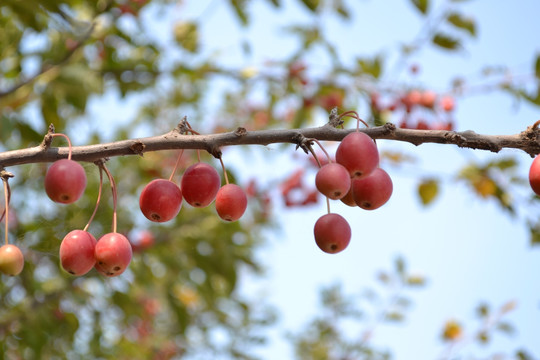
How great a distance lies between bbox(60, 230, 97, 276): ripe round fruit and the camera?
5.71 feet

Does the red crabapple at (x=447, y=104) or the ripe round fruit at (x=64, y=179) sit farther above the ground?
the red crabapple at (x=447, y=104)

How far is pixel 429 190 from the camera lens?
4805 mm

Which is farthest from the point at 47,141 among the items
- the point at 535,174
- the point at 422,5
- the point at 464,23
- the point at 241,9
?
the point at 464,23

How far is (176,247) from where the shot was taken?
5.09 meters

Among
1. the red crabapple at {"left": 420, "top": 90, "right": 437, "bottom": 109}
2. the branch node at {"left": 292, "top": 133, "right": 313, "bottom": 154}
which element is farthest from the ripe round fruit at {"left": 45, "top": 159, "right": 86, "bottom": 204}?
the red crabapple at {"left": 420, "top": 90, "right": 437, "bottom": 109}

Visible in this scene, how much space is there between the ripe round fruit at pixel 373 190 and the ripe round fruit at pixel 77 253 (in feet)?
2.90

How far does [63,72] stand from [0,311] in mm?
1988

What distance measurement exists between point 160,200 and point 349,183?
0.62 metres

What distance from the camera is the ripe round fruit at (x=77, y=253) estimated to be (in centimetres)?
174

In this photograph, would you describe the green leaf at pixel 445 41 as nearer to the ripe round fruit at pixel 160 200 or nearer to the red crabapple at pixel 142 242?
the red crabapple at pixel 142 242

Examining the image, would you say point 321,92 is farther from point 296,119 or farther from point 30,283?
point 30,283

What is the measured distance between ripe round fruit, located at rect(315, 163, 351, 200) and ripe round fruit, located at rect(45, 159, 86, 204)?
0.73m

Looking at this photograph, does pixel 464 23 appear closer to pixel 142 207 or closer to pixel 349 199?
pixel 349 199

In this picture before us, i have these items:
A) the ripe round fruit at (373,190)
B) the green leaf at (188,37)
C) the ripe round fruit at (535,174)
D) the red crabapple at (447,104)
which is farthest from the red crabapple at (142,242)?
the ripe round fruit at (535,174)
